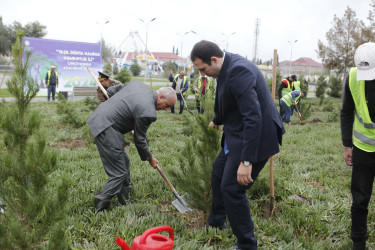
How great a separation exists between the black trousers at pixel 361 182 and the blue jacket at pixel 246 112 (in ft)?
2.48

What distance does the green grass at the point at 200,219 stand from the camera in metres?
3.12

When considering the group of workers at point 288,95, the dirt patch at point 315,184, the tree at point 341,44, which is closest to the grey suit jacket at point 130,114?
the dirt patch at point 315,184

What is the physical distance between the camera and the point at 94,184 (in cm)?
443

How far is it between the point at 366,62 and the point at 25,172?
8.63 feet

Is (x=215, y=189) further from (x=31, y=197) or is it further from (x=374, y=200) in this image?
(x=374, y=200)

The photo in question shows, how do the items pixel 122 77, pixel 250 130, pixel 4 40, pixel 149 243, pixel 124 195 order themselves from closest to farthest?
pixel 149 243 < pixel 250 130 < pixel 124 195 < pixel 122 77 < pixel 4 40

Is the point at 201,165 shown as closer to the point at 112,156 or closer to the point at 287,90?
the point at 112,156

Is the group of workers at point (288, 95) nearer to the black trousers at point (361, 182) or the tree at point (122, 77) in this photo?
the tree at point (122, 77)

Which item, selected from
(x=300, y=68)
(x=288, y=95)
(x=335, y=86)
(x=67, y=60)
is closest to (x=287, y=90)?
(x=288, y=95)

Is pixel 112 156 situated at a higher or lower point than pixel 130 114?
lower

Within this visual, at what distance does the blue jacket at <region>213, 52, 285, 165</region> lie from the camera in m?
2.33

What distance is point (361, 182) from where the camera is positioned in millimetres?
2752

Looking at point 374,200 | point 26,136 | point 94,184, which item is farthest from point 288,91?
point 26,136

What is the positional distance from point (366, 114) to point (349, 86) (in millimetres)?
287
